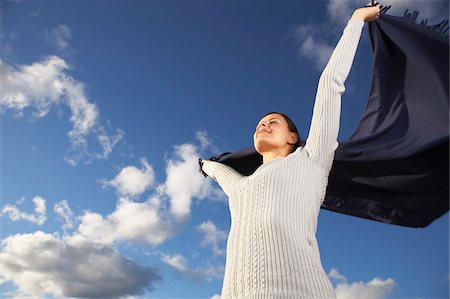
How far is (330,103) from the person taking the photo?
8.23ft

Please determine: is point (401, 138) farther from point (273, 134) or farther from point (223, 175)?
point (223, 175)

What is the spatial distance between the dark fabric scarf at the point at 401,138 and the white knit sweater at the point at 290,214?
0.54 metres

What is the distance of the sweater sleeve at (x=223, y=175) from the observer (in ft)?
9.86

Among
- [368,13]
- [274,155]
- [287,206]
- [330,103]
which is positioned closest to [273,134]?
[274,155]

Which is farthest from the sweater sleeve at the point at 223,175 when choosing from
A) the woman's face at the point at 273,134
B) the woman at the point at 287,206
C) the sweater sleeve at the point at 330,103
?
the sweater sleeve at the point at 330,103

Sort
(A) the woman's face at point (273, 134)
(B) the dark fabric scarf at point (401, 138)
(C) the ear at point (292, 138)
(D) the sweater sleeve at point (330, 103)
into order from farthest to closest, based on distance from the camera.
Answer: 1. (C) the ear at point (292, 138)
2. (A) the woman's face at point (273, 134)
3. (B) the dark fabric scarf at point (401, 138)
4. (D) the sweater sleeve at point (330, 103)

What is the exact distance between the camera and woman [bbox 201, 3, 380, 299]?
2.12 m

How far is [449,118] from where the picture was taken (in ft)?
8.77

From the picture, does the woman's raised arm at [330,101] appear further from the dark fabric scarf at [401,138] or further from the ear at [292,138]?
the dark fabric scarf at [401,138]

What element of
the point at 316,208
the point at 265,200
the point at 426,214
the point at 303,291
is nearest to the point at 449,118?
the point at 426,214

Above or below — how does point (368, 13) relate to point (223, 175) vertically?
above

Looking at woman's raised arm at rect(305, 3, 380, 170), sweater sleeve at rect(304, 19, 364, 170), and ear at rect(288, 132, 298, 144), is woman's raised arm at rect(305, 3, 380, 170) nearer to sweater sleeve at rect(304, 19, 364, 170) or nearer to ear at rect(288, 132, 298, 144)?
sweater sleeve at rect(304, 19, 364, 170)

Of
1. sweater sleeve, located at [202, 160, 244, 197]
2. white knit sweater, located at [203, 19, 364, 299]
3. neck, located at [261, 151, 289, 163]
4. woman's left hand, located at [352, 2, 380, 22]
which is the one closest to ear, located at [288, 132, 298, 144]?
neck, located at [261, 151, 289, 163]

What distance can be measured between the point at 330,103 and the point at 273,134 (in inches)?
20.4
